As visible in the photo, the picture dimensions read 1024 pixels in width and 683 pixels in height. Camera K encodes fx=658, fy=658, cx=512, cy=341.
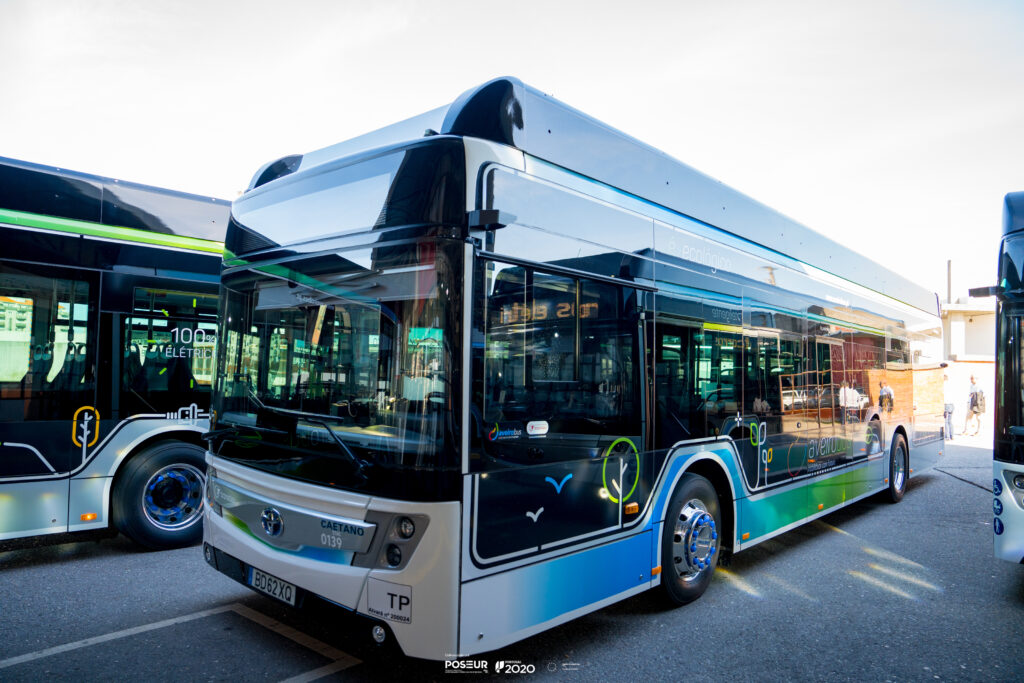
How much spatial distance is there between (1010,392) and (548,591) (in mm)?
3880

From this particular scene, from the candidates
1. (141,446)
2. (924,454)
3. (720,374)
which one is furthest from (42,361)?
(924,454)

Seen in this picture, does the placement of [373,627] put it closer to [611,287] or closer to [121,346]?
[611,287]

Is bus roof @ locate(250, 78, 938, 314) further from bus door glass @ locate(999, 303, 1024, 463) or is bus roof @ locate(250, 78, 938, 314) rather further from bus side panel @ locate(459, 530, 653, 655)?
bus side panel @ locate(459, 530, 653, 655)

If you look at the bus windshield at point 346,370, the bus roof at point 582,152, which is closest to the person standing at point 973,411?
the bus roof at point 582,152

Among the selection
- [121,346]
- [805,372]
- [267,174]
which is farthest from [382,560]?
[805,372]

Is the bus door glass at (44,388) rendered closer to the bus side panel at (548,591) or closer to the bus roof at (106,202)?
the bus roof at (106,202)

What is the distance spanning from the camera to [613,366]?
4027 millimetres

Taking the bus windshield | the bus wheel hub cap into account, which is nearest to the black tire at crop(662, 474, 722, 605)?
the bus wheel hub cap

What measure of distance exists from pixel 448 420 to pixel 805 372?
4.55 m

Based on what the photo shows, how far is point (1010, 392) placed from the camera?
192 inches

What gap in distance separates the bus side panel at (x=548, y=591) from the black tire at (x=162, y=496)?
159 inches

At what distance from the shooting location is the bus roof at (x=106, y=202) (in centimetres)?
528

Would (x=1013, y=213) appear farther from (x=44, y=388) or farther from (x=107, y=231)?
(x=44, y=388)

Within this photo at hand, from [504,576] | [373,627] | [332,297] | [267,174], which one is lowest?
[373,627]
